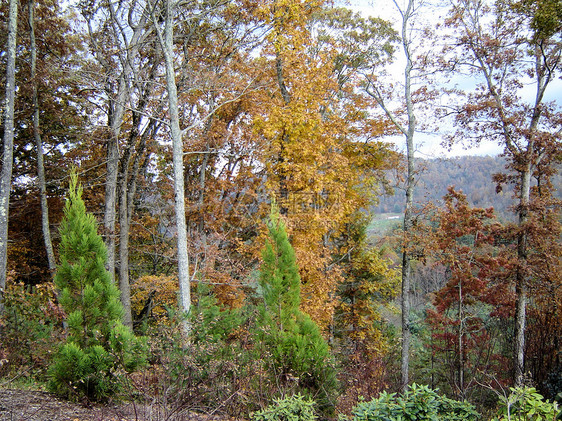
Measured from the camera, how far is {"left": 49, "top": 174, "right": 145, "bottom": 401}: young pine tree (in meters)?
5.29

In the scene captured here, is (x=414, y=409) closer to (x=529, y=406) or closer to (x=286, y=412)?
(x=529, y=406)

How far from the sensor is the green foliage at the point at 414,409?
3.72 m

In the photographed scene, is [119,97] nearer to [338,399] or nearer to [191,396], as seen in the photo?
[191,396]

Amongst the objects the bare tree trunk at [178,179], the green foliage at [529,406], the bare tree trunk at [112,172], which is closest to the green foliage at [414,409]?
the green foliage at [529,406]

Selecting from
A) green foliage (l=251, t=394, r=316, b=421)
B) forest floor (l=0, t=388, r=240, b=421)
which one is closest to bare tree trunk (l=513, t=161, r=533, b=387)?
green foliage (l=251, t=394, r=316, b=421)

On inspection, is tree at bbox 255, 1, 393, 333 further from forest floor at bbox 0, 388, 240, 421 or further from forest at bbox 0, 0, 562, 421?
forest floor at bbox 0, 388, 240, 421

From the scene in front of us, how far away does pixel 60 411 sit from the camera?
4.70 m

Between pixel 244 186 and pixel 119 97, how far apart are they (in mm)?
4838

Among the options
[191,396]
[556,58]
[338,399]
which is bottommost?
[338,399]

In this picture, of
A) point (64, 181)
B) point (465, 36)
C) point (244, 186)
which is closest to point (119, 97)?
point (64, 181)

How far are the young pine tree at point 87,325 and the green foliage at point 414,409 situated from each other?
3.36 m

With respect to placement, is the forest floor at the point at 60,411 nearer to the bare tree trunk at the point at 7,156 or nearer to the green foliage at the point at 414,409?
the green foliage at the point at 414,409

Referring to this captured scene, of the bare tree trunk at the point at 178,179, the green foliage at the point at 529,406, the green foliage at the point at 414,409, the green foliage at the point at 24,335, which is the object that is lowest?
the green foliage at the point at 24,335

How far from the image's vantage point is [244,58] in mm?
12375
